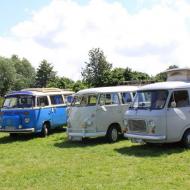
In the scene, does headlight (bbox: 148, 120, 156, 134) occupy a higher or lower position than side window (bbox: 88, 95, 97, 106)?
lower

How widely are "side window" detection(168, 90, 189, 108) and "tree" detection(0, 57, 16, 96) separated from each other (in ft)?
235

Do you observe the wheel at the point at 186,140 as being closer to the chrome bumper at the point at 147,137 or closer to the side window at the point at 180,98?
the chrome bumper at the point at 147,137

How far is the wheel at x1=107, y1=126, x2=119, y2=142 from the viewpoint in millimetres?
16562

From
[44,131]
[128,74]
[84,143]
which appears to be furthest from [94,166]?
[128,74]

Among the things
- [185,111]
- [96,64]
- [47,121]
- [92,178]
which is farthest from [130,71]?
[92,178]

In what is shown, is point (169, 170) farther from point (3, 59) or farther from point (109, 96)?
point (3, 59)

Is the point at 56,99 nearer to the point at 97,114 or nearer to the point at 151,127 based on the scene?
the point at 97,114

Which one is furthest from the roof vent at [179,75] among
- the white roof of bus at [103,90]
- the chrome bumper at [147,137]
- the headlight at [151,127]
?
the chrome bumper at [147,137]

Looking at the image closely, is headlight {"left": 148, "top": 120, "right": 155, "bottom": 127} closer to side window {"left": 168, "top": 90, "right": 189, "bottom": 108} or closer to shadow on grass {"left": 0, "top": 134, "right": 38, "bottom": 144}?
side window {"left": 168, "top": 90, "right": 189, "bottom": 108}

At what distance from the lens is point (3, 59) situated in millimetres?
84312

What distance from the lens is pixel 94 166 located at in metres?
11.9

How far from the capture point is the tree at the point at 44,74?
87.0 m

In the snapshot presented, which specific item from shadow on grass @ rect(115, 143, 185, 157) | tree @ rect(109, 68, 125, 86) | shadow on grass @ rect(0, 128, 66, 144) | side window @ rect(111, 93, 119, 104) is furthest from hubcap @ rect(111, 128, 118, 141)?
tree @ rect(109, 68, 125, 86)

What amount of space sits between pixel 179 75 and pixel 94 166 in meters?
5.75
